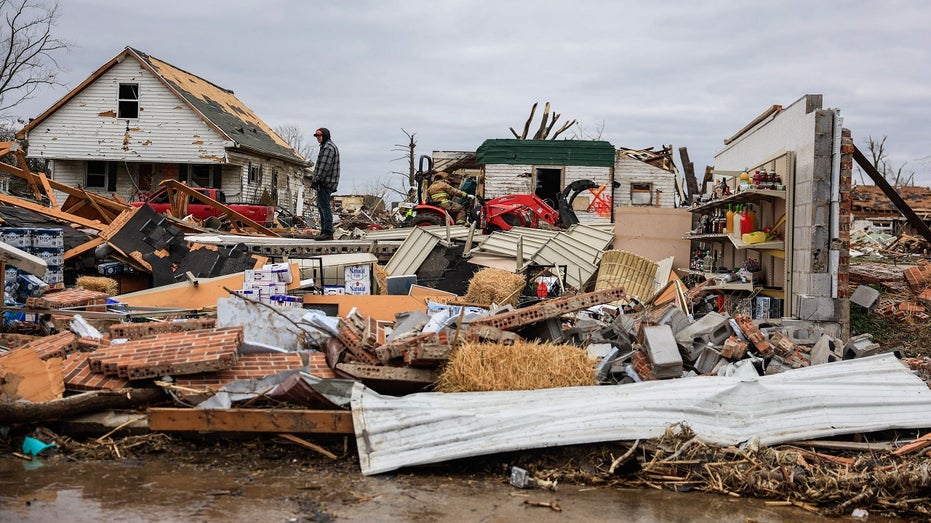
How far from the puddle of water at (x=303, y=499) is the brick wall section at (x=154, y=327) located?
2088 millimetres

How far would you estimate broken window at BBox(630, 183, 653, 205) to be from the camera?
30.3 meters

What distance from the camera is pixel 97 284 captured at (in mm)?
11430

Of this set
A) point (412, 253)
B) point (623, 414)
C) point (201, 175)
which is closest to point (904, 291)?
point (412, 253)

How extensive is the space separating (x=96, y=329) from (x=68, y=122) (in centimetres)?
2471

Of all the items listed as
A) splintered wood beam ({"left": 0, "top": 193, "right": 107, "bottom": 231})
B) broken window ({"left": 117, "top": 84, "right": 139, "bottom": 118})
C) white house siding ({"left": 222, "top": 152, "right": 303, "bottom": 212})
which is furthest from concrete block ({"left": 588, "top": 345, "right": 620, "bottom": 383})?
broken window ({"left": 117, "top": 84, "right": 139, "bottom": 118})

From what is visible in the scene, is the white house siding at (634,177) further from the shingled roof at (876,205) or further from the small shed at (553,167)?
the shingled roof at (876,205)

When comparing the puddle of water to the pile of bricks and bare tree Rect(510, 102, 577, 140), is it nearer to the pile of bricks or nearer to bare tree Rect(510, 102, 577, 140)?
the pile of bricks

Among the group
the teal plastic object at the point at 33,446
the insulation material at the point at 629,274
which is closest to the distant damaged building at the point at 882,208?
the insulation material at the point at 629,274

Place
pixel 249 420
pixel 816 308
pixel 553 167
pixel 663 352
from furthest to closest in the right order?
pixel 553 167 < pixel 816 308 < pixel 663 352 < pixel 249 420

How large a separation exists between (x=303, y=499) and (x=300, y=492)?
14 centimetres

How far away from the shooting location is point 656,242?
1543 cm

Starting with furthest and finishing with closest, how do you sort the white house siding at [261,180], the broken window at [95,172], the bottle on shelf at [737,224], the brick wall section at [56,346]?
the broken window at [95,172]
the white house siding at [261,180]
the bottle on shelf at [737,224]
the brick wall section at [56,346]

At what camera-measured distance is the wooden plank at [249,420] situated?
5.82m

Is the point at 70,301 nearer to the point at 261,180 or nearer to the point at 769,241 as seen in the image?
the point at 769,241
